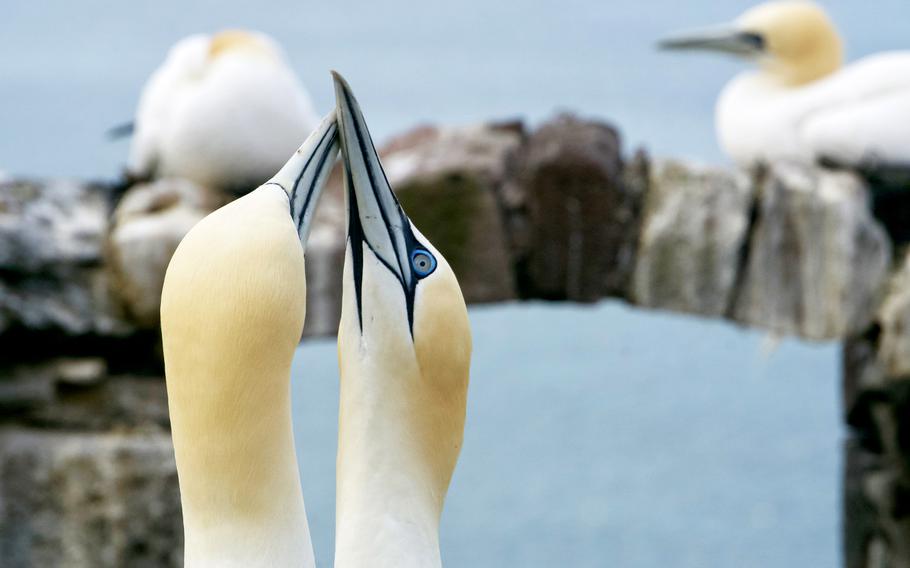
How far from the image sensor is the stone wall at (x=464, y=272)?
354 cm

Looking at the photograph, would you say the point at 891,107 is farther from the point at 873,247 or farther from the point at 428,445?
the point at 428,445

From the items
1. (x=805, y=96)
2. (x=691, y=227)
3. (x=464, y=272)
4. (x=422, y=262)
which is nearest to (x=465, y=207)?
(x=464, y=272)

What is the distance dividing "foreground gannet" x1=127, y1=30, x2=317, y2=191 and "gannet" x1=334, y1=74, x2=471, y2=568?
93.1 inches

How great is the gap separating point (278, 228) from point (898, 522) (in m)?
3.72

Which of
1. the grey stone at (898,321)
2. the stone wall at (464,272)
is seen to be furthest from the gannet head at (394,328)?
the grey stone at (898,321)

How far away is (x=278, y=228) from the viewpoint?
1404 millimetres

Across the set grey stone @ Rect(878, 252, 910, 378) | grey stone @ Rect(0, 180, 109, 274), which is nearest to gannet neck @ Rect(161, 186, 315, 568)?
grey stone @ Rect(0, 180, 109, 274)

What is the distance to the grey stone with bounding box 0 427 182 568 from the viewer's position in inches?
139

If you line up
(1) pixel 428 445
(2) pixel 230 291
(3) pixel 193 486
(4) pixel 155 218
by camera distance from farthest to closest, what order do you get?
(4) pixel 155 218, (1) pixel 428 445, (3) pixel 193 486, (2) pixel 230 291

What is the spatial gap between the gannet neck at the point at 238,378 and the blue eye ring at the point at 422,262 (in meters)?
0.16

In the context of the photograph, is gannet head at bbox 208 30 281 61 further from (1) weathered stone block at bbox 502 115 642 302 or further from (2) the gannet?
(2) the gannet

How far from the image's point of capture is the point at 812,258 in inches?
161

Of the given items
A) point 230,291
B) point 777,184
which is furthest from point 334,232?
point 230,291

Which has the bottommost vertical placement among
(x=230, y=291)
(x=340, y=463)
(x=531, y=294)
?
(x=531, y=294)
